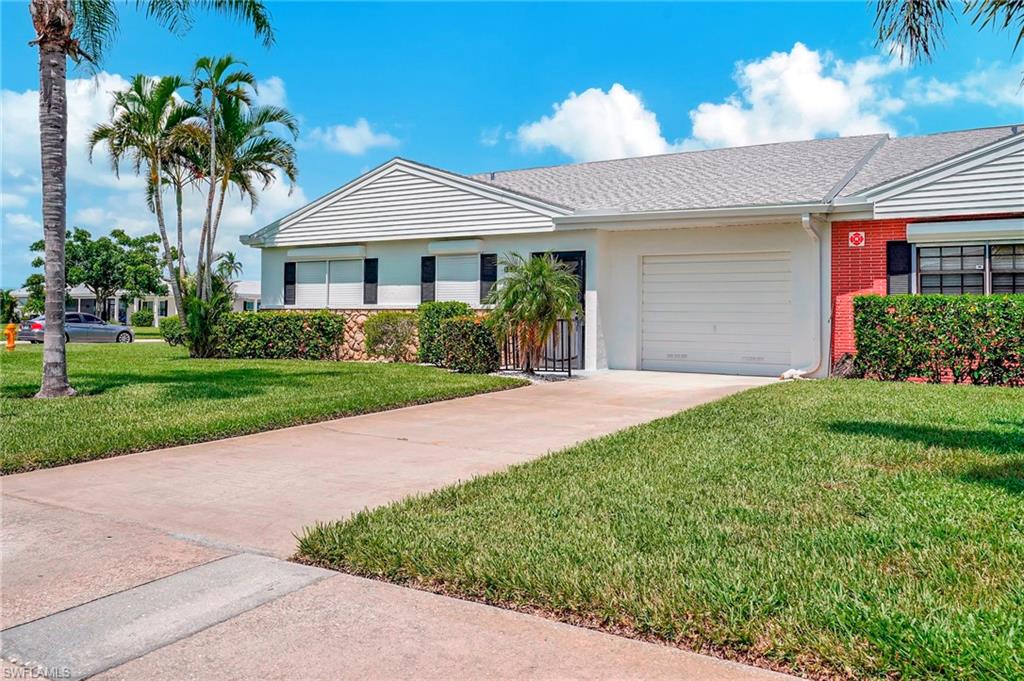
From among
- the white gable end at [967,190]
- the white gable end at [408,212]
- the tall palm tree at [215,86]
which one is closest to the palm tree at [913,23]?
the white gable end at [967,190]

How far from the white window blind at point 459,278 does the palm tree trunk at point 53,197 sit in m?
8.13

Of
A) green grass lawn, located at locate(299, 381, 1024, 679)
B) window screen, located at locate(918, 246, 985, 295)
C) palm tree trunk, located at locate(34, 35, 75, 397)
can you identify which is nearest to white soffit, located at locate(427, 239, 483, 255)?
palm tree trunk, located at locate(34, 35, 75, 397)

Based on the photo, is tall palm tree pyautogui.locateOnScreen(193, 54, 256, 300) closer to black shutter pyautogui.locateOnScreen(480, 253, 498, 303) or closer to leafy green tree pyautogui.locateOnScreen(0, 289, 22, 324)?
black shutter pyautogui.locateOnScreen(480, 253, 498, 303)

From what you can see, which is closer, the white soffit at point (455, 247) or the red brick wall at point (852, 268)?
the red brick wall at point (852, 268)

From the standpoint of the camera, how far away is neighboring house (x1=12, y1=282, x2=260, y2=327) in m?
52.9

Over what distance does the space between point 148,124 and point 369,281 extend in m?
9.27

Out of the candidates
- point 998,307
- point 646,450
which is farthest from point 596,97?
point 646,450

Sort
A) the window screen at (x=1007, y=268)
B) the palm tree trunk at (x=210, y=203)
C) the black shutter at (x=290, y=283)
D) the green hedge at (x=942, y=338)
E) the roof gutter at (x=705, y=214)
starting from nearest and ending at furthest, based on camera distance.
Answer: the green hedge at (x=942, y=338), the window screen at (x=1007, y=268), the roof gutter at (x=705, y=214), the black shutter at (x=290, y=283), the palm tree trunk at (x=210, y=203)

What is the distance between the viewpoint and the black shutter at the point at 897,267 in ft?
40.3

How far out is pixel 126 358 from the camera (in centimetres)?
1675

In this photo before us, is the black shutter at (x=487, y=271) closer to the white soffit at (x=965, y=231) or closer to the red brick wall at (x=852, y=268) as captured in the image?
the red brick wall at (x=852, y=268)

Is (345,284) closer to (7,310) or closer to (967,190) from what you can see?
(967,190)

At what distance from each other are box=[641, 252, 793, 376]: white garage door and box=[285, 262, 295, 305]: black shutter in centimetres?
945

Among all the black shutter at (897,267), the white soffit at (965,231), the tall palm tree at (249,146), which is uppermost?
the tall palm tree at (249,146)
